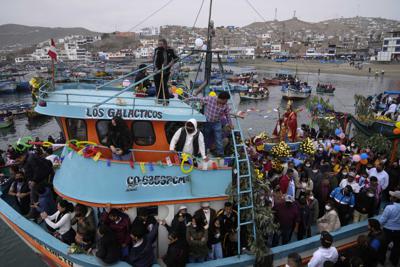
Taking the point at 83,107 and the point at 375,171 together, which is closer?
the point at 83,107

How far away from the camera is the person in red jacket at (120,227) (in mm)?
5418

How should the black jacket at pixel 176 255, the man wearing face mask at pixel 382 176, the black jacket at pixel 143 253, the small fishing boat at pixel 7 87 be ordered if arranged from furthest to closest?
the small fishing boat at pixel 7 87 → the man wearing face mask at pixel 382 176 → the black jacket at pixel 143 253 → the black jacket at pixel 176 255

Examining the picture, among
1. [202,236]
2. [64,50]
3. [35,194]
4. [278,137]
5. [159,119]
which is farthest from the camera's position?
[64,50]

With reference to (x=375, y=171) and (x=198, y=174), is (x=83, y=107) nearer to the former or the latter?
(x=198, y=174)

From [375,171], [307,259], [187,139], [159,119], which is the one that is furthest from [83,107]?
[375,171]

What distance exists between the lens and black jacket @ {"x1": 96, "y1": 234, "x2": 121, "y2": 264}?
517 cm

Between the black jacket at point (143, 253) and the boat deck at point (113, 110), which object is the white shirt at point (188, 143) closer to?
the boat deck at point (113, 110)

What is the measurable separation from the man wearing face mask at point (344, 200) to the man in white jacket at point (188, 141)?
3678 millimetres

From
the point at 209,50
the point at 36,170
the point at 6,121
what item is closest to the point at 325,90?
the point at 6,121

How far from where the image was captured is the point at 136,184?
601 cm

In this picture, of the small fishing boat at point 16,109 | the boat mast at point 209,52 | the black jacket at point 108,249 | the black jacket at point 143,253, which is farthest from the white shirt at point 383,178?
the small fishing boat at point 16,109

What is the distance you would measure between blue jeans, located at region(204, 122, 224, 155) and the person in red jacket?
9.15 ft

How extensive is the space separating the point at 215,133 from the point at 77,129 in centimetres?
332

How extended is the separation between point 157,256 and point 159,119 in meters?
3.04
